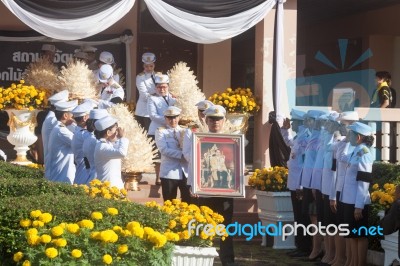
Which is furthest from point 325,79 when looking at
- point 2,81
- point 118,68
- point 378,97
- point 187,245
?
point 187,245

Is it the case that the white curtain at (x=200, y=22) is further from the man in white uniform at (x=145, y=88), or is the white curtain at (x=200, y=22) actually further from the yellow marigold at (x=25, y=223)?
the yellow marigold at (x=25, y=223)

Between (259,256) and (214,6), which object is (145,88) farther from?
(259,256)

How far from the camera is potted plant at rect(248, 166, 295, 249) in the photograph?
531 inches

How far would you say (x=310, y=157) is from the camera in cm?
1242

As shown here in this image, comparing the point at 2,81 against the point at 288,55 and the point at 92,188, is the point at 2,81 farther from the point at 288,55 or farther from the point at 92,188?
the point at 92,188

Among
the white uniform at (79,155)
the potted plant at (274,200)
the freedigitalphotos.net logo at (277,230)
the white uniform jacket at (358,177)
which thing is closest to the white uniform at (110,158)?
the white uniform at (79,155)

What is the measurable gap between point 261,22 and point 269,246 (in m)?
4.22

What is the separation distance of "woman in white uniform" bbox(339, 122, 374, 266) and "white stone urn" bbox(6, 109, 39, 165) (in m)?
5.83

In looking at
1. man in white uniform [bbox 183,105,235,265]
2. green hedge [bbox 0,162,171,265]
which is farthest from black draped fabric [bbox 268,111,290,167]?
green hedge [bbox 0,162,171,265]

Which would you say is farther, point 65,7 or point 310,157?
point 65,7

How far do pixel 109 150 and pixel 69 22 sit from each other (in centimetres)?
405

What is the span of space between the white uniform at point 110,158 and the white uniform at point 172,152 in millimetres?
1108

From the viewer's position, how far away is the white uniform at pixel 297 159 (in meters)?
12.7

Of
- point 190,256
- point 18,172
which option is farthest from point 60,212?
point 18,172
